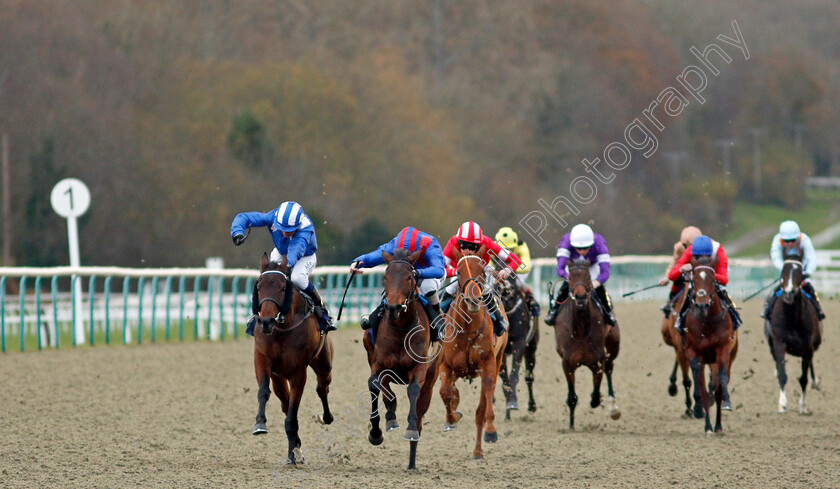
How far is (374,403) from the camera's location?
7.65 meters

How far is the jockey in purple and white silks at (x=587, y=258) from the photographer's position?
9758 millimetres

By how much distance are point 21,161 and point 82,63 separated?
417 centimetres

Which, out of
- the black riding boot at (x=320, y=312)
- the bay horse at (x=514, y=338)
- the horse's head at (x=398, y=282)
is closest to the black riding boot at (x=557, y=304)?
the bay horse at (x=514, y=338)

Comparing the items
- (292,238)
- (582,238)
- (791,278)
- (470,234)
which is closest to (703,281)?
(582,238)

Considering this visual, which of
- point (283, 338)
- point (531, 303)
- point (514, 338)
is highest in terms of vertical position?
point (531, 303)

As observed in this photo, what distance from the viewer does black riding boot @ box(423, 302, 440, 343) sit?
7.86 metres

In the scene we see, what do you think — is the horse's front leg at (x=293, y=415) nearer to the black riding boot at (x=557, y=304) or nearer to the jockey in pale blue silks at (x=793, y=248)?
the black riding boot at (x=557, y=304)

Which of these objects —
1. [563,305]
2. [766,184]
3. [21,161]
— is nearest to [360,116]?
[21,161]

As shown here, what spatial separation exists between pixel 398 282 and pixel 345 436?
2465 millimetres

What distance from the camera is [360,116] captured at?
35656 millimetres

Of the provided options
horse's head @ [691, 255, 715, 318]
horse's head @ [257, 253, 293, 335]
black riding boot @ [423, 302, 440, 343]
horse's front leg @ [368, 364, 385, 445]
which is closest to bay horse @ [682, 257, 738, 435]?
horse's head @ [691, 255, 715, 318]

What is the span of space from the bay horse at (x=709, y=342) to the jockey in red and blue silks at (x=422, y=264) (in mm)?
2514

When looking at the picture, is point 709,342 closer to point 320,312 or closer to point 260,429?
point 320,312

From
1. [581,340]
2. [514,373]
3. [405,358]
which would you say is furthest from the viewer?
[514,373]
